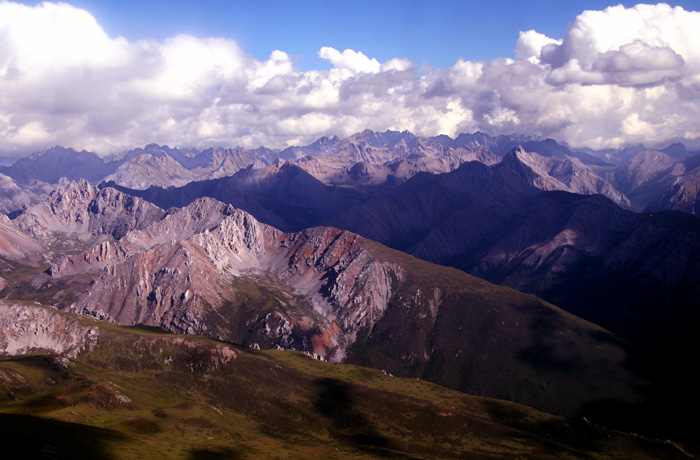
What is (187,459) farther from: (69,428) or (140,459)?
(69,428)

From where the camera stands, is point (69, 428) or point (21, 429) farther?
point (69, 428)

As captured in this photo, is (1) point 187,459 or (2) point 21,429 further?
(1) point 187,459

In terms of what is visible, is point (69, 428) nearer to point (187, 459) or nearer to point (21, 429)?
point (21, 429)

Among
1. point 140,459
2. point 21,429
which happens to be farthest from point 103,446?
point 21,429

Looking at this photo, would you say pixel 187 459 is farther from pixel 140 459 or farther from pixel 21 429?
pixel 21 429

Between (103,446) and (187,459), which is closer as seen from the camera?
(103,446)

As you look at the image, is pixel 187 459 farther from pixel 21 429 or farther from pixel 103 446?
pixel 21 429

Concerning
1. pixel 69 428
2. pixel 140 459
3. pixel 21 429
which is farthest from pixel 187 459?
pixel 21 429
